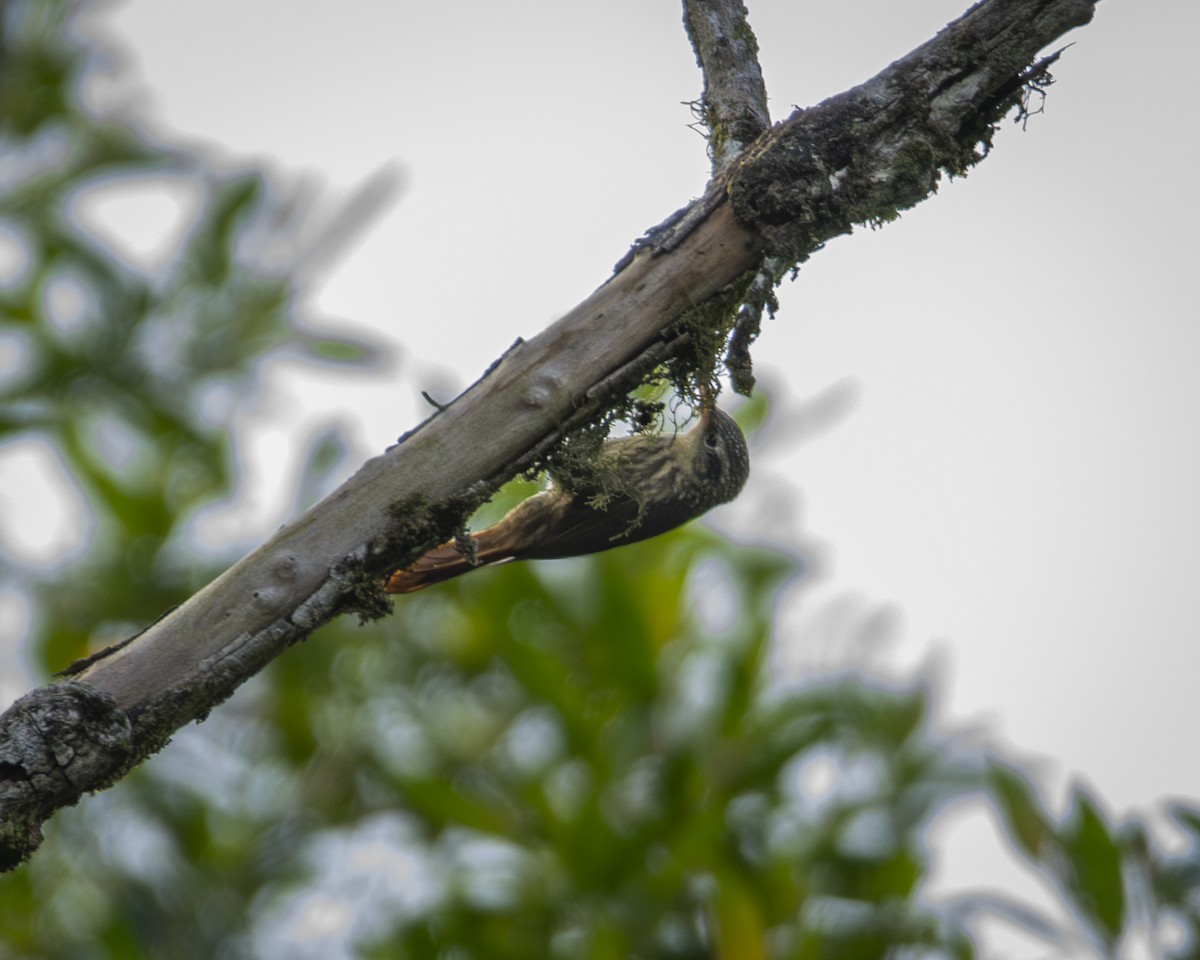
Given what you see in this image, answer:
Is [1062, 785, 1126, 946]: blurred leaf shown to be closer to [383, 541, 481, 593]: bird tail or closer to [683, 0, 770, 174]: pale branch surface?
[383, 541, 481, 593]: bird tail

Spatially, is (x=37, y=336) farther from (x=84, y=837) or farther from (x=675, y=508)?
(x=675, y=508)

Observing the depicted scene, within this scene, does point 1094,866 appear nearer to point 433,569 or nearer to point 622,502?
point 622,502

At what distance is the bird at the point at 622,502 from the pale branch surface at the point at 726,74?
20.3 inches

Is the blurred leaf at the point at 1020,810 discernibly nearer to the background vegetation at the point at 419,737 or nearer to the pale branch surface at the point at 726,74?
the background vegetation at the point at 419,737

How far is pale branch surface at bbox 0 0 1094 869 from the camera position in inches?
57.1

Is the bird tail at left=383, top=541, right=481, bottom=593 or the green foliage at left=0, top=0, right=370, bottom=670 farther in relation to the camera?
the green foliage at left=0, top=0, right=370, bottom=670

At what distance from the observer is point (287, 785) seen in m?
3.86

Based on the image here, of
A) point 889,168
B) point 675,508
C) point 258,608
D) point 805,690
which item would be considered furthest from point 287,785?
point 889,168

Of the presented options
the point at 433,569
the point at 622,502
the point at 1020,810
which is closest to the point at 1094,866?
the point at 1020,810

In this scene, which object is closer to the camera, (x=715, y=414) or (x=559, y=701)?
(x=715, y=414)

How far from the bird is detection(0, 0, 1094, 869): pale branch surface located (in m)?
Answer: 0.37

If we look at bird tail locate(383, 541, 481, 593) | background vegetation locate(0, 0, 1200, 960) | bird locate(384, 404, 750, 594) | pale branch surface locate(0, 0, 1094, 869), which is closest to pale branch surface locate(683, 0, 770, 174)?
pale branch surface locate(0, 0, 1094, 869)

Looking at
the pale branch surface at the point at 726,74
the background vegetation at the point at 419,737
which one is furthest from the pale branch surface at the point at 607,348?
the background vegetation at the point at 419,737

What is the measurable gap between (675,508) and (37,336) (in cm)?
251
